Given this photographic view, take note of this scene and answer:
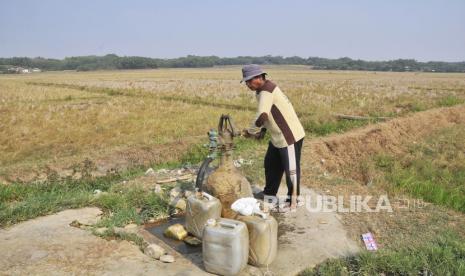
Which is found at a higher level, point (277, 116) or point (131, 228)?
point (277, 116)

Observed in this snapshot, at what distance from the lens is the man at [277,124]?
4.61m

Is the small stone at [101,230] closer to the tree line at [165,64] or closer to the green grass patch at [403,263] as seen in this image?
the green grass patch at [403,263]

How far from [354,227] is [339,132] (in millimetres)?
6877

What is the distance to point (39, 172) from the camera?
822 centimetres

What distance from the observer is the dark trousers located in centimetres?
494

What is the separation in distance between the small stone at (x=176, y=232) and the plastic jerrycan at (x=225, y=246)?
2.47 ft

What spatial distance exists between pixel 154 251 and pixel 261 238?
1.08 m

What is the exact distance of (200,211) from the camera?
165 inches

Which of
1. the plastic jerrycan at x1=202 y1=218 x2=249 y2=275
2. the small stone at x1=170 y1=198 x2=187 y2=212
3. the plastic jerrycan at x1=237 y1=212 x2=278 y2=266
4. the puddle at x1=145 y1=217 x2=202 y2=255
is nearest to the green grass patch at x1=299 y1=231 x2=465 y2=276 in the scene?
the plastic jerrycan at x1=237 y1=212 x2=278 y2=266

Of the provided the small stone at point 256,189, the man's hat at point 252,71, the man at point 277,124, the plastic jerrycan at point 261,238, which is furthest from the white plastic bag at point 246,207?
the small stone at point 256,189

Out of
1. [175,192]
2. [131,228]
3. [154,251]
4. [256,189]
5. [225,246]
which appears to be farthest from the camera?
[256,189]

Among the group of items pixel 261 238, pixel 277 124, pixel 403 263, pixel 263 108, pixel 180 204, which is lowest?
pixel 403 263

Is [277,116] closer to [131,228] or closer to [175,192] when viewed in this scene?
[175,192]

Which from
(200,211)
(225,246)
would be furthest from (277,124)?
(225,246)
